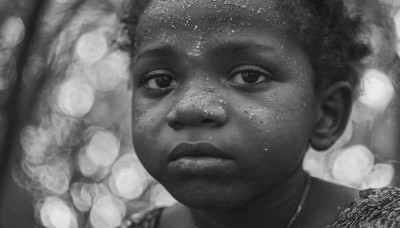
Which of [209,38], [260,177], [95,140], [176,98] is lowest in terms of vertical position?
[95,140]

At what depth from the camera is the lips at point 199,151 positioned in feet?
7.63

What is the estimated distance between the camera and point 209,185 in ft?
7.78

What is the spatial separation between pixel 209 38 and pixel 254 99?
271 mm

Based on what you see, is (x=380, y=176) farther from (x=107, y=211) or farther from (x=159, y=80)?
(x=107, y=211)

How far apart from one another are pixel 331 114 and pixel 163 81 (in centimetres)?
75

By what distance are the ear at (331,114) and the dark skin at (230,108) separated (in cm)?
10

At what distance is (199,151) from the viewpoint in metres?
2.34

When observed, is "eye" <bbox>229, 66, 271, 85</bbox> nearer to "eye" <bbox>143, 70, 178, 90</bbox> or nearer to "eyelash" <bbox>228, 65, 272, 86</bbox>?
"eyelash" <bbox>228, 65, 272, 86</bbox>

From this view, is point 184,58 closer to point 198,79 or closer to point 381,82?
point 198,79

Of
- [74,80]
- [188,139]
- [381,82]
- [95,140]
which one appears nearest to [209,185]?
[188,139]

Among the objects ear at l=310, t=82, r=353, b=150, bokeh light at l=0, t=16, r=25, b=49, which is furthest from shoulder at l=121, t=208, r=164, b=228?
bokeh light at l=0, t=16, r=25, b=49

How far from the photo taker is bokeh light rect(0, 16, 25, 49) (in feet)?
19.4

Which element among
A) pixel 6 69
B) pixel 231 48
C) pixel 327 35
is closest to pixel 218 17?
pixel 231 48

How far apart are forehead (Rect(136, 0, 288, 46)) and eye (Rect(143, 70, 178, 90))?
0.15 meters
